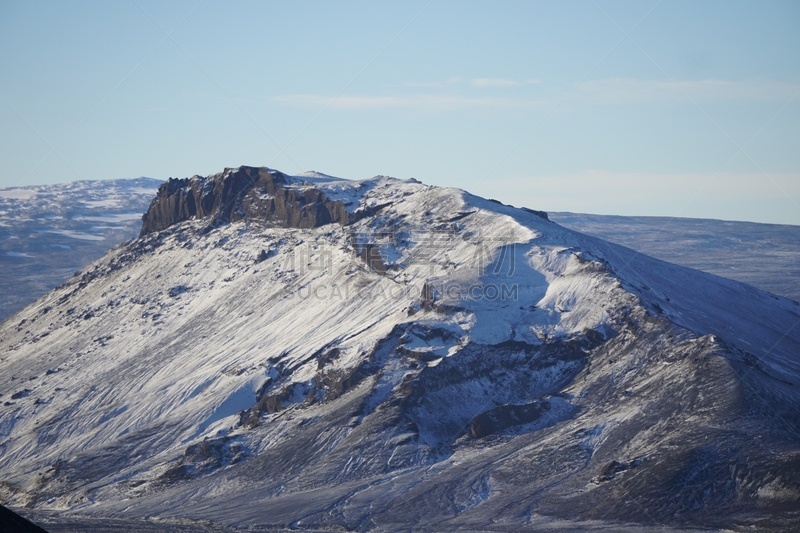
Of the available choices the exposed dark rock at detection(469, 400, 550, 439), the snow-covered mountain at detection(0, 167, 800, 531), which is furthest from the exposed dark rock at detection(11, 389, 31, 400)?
the exposed dark rock at detection(469, 400, 550, 439)

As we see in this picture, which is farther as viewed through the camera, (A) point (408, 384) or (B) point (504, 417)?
(A) point (408, 384)

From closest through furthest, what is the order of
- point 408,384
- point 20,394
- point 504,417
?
1. point 504,417
2. point 408,384
3. point 20,394

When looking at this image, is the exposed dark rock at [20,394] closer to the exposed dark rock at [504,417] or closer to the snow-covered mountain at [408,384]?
the snow-covered mountain at [408,384]

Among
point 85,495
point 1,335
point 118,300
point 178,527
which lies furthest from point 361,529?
point 1,335

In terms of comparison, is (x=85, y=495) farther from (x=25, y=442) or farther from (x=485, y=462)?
(x=485, y=462)

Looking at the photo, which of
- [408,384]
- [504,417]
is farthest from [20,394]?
[504,417]

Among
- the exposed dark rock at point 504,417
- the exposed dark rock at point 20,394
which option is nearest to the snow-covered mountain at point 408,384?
the exposed dark rock at point 504,417

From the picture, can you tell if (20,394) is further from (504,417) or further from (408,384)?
(504,417)

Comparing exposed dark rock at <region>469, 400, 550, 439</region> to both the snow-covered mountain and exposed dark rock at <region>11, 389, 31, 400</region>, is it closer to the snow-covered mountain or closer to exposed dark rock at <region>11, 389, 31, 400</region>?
the snow-covered mountain
